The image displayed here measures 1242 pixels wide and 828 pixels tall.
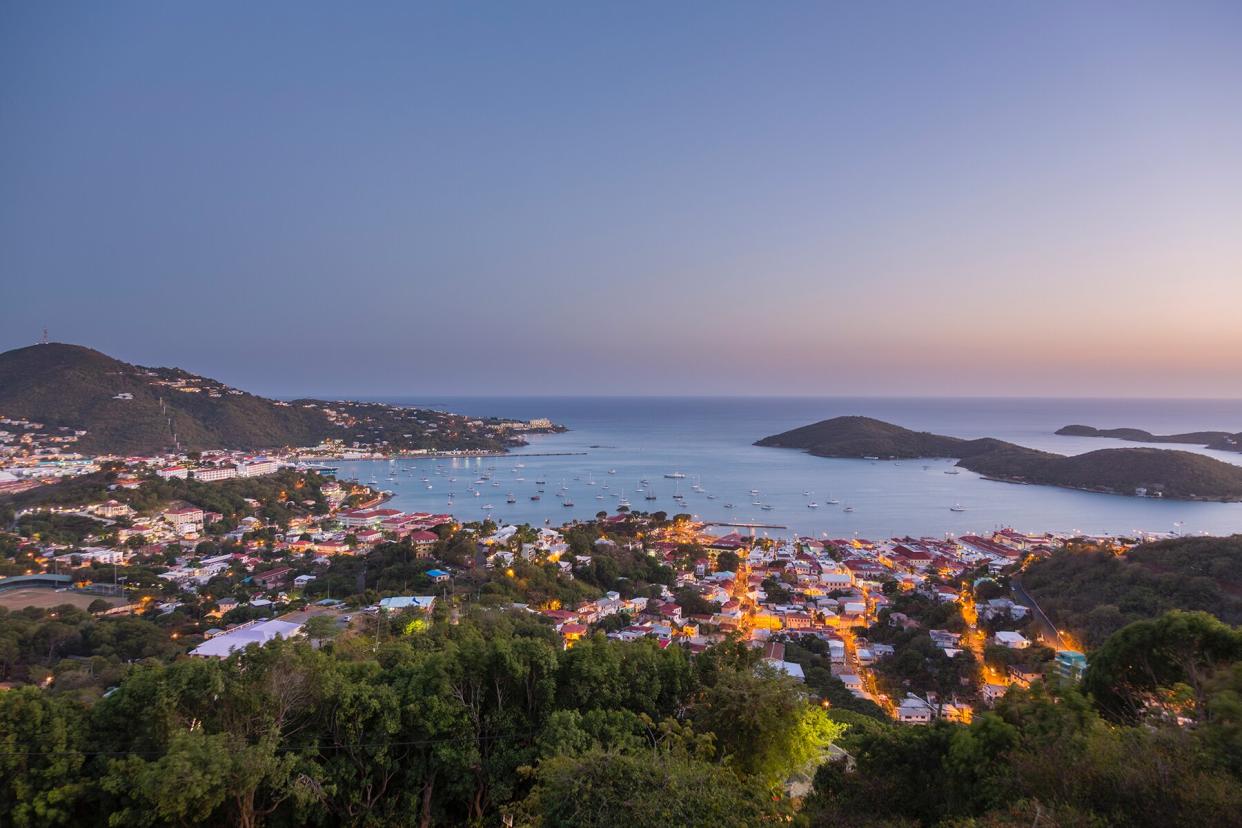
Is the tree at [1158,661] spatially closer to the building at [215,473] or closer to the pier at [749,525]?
the pier at [749,525]

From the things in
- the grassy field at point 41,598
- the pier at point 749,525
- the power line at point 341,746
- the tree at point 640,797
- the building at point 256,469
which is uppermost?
the tree at point 640,797

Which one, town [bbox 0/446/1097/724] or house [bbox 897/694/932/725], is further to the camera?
town [bbox 0/446/1097/724]

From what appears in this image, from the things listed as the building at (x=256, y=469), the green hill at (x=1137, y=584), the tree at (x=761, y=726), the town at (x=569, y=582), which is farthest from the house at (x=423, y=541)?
the green hill at (x=1137, y=584)

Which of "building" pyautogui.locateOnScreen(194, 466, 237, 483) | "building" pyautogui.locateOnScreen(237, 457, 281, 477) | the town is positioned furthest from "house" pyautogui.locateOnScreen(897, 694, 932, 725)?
"building" pyautogui.locateOnScreen(237, 457, 281, 477)

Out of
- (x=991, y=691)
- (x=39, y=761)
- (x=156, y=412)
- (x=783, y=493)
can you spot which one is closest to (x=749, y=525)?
(x=783, y=493)

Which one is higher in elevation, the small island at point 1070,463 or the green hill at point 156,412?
the green hill at point 156,412

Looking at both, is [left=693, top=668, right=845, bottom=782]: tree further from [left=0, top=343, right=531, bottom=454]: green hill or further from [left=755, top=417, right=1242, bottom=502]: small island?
[left=0, top=343, right=531, bottom=454]: green hill
